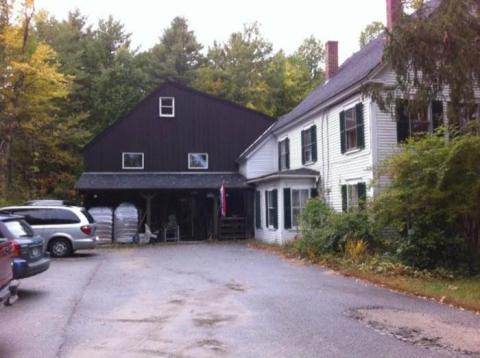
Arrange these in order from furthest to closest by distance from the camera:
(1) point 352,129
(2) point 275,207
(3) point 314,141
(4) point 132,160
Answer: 1. (4) point 132,160
2. (2) point 275,207
3. (3) point 314,141
4. (1) point 352,129

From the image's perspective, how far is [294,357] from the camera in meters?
6.36

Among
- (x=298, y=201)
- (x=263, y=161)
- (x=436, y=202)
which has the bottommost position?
(x=436, y=202)

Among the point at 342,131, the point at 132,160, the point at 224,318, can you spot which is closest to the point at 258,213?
the point at 132,160

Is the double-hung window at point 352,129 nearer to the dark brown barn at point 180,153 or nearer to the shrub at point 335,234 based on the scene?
the shrub at point 335,234

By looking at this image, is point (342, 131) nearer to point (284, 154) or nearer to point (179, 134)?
point (284, 154)

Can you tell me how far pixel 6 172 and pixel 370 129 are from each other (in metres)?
24.5

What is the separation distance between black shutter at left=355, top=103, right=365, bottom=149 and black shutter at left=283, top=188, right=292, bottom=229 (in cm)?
489

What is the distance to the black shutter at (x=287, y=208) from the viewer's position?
23.4 meters

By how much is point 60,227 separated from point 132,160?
38.2 ft

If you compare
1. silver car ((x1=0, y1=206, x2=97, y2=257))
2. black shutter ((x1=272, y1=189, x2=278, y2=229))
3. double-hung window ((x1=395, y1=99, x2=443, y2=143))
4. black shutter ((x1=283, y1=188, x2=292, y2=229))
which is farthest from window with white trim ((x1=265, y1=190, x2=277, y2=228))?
silver car ((x1=0, y1=206, x2=97, y2=257))

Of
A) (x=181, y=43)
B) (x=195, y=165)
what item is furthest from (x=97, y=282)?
(x=181, y=43)

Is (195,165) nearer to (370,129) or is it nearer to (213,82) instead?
(370,129)

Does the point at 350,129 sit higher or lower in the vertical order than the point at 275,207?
higher

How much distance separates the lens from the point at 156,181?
28969mm
